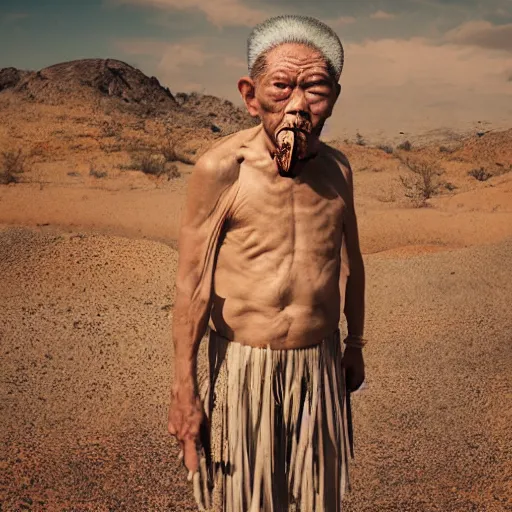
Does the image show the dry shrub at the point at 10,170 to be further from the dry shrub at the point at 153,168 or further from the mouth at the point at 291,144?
the mouth at the point at 291,144

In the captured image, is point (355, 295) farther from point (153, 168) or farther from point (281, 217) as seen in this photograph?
point (153, 168)

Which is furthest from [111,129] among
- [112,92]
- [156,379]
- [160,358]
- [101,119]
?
[156,379]

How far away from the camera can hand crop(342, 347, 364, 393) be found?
1.88m

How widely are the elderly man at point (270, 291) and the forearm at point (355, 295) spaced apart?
0.25ft

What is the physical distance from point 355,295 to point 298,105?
0.60 metres

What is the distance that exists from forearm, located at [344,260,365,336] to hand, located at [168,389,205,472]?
1.57 ft

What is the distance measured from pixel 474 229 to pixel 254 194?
275 inches

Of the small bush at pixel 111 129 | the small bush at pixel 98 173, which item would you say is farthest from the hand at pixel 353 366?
the small bush at pixel 111 129

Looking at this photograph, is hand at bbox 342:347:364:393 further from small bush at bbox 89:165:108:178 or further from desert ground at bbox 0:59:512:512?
small bush at bbox 89:165:108:178

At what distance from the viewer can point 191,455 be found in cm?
160

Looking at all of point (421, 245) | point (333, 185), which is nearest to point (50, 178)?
point (421, 245)

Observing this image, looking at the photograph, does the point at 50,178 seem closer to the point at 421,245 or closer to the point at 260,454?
the point at 421,245

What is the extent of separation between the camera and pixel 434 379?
4086mm

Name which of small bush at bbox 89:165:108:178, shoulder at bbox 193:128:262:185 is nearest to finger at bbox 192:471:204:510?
shoulder at bbox 193:128:262:185
